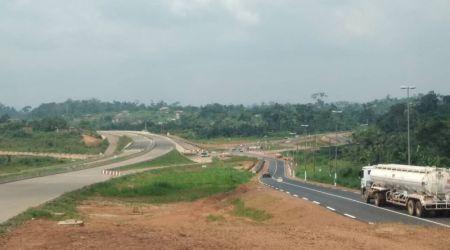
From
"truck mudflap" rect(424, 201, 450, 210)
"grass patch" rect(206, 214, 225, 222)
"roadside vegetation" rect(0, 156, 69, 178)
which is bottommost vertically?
"roadside vegetation" rect(0, 156, 69, 178)

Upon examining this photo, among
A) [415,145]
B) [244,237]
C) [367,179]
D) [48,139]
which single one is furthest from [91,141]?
[244,237]

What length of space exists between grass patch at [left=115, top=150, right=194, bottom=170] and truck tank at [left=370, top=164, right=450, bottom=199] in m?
54.2

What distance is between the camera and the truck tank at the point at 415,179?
98.6 ft

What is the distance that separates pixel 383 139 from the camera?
97.4 m

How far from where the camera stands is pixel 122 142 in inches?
6127

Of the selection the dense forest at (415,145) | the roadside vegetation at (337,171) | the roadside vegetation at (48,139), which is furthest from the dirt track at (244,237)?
the roadside vegetation at (48,139)

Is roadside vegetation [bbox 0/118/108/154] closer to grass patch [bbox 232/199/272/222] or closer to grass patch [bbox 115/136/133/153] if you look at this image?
grass patch [bbox 115/136/133/153]

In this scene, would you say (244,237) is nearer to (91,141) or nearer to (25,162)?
(25,162)

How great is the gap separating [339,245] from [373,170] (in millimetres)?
19952

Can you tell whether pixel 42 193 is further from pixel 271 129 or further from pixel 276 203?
pixel 271 129

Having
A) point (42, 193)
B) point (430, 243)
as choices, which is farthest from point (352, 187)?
point (430, 243)

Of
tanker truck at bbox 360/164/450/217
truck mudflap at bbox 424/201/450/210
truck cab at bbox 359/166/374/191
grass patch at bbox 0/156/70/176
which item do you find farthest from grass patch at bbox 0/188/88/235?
grass patch at bbox 0/156/70/176

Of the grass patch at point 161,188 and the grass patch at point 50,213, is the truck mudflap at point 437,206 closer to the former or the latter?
the grass patch at point 50,213

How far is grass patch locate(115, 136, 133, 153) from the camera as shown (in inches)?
5569
